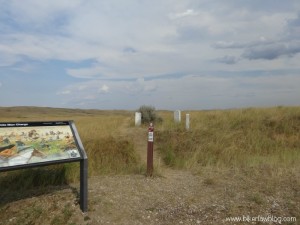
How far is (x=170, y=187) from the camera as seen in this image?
23.7 feet

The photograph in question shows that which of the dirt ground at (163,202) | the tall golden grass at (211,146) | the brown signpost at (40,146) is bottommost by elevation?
the dirt ground at (163,202)

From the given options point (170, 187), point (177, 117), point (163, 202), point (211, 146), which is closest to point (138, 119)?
point (177, 117)

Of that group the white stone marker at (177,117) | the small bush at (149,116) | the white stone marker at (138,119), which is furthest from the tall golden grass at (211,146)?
the small bush at (149,116)

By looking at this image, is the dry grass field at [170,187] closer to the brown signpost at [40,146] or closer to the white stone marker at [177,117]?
the brown signpost at [40,146]

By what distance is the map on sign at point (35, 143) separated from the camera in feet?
18.0

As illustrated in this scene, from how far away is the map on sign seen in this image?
5480 millimetres

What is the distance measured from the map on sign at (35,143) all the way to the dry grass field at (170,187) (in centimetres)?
90

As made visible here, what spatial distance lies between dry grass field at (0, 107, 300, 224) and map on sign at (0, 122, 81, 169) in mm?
896

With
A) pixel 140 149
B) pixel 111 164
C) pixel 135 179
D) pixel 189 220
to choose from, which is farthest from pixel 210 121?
pixel 189 220

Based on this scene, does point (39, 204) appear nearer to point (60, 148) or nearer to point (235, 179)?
point (60, 148)

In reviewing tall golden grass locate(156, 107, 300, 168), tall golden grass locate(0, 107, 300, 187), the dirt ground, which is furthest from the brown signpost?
tall golden grass locate(156, 107, 300, 168)

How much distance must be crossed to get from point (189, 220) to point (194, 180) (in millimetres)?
2189

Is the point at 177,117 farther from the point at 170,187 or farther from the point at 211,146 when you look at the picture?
the point at 170,187

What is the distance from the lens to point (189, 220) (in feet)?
18.6
